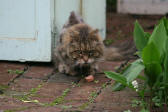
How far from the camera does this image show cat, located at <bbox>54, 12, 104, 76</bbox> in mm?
3555

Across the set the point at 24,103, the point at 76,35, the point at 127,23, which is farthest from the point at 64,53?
the point at 127,23

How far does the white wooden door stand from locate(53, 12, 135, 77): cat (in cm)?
19

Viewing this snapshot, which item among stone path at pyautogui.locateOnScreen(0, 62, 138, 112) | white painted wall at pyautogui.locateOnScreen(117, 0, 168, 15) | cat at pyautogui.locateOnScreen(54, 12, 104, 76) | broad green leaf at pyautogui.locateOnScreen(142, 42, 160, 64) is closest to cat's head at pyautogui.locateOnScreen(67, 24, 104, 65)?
cat at pyautogui.locateOnScreen(54, 12, 104, 76)

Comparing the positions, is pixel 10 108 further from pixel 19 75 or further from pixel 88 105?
pixel 19 75

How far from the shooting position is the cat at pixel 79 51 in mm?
3557

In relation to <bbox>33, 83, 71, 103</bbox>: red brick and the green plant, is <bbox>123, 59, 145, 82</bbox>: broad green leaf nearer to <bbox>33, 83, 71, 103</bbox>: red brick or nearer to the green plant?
the green plant

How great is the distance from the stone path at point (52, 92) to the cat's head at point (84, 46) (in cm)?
24

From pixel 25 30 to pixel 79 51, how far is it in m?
0.85

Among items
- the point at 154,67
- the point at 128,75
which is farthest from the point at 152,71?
the point at 128,75

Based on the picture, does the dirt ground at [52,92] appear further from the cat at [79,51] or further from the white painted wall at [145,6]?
the white painted wall at [145,6]

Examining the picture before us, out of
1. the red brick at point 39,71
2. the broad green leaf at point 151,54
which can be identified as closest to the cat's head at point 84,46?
the red brick at point 39,71

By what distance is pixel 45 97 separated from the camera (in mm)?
3025

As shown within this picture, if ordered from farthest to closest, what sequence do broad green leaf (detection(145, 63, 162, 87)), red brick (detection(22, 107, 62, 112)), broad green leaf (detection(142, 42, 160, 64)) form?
1. red brick (detection(22, 107, 62, 112))
2. broad green leaf (detection(145, 63, 162, 87))
3. broad green leaf (detection(142, 42, 160, 64))

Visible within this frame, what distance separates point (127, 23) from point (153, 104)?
13.2 ft
